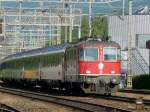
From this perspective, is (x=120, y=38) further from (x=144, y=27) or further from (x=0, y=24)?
(x=0, y=24)

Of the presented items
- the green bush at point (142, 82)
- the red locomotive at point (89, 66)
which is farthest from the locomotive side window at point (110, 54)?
the green bush at point (142, 82)

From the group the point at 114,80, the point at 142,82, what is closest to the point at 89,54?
the point at 114,80

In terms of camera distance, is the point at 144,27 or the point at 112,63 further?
the point at 144,27

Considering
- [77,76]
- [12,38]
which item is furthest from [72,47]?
[12,38]

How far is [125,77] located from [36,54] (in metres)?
8.56

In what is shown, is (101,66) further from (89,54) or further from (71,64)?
(71,64)

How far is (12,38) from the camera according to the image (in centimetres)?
8525

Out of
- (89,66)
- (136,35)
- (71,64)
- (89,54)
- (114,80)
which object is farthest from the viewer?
(136,35)

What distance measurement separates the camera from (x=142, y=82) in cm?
4612

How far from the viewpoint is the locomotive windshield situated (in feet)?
99.6

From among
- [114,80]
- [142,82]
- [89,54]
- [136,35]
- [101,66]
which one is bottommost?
[142,82]

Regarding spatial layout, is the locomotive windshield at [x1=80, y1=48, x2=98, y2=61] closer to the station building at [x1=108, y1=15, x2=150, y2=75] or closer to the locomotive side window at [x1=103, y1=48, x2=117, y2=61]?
the locomotive side window at [x1=103, y1=48, x2=117, y2=61]

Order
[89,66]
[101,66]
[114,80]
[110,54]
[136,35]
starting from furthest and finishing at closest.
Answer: [136,35], [110,54], [101,66], [89,66], [114,80]

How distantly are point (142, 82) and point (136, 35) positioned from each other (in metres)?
19.1
